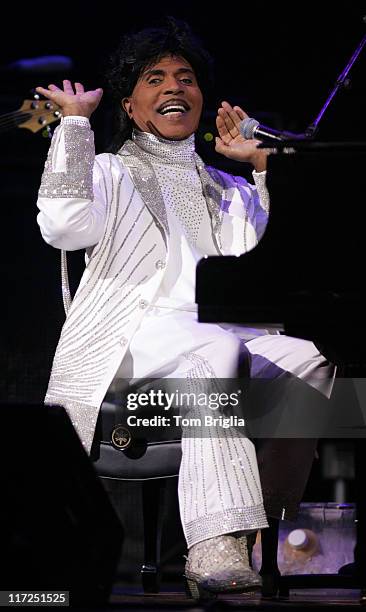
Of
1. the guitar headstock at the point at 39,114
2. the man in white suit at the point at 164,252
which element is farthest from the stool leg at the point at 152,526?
the guitar headstock at the point at 39,114

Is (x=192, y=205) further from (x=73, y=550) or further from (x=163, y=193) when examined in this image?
(x=73, y=550)

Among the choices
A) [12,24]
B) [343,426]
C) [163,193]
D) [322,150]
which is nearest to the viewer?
[322,150]

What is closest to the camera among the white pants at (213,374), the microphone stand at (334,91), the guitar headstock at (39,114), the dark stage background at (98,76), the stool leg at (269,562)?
the white pants at (213,374)

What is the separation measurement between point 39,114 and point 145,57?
0.63 metres

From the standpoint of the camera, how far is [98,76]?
151 inches

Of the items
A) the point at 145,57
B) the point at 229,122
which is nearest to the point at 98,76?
the point at 145,57

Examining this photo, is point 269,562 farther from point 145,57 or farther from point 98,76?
point 98,76

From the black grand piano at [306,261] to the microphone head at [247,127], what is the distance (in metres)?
0.34

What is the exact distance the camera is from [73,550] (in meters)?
1.83

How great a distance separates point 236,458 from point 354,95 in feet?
4.03

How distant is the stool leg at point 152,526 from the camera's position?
9.73ft

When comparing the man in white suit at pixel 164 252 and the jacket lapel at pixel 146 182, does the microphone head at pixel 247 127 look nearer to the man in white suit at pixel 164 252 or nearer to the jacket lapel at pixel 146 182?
the man in white suit at pixel 164 252

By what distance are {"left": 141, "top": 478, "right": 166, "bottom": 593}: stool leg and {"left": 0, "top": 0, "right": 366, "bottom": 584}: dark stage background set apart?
88 centimetres

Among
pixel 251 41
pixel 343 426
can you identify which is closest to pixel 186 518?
pixel 343 426
